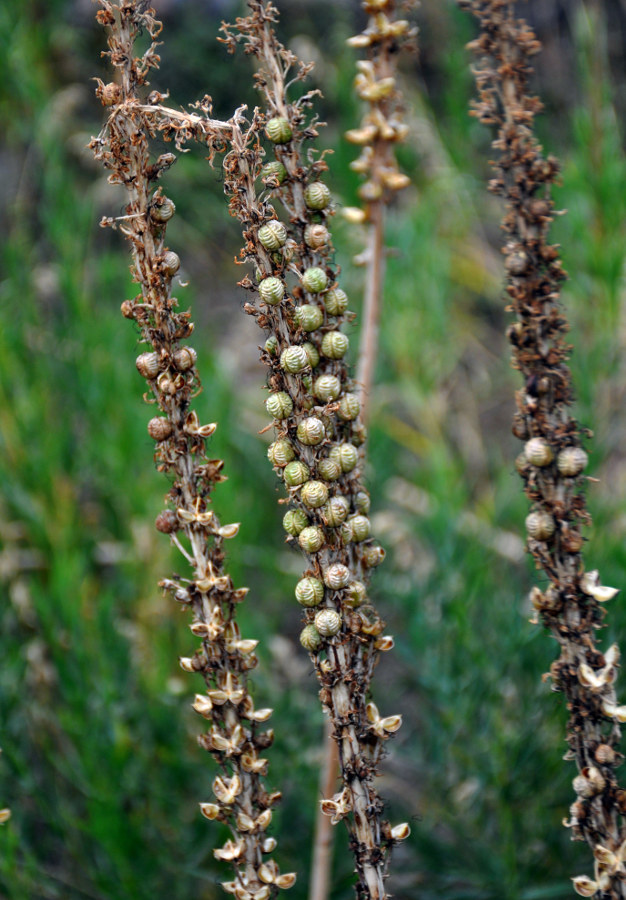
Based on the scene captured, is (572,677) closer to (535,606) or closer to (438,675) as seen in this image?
(535,606)

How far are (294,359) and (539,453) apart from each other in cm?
21

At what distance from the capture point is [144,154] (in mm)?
584

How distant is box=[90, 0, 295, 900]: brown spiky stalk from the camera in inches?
22.8

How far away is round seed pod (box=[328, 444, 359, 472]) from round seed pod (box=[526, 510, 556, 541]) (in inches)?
6.0

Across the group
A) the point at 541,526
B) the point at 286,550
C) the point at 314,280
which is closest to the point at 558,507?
the point at 541,526

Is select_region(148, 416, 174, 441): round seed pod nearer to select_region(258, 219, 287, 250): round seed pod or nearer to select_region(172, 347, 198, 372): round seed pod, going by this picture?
select_region(172, 347, 198, 372): round seed pod

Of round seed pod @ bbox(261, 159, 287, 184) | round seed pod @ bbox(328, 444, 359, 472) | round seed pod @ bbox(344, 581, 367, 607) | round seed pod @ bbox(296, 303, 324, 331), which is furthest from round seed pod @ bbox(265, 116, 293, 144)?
round seed pod @ bbox(344, 581, 367, 607)

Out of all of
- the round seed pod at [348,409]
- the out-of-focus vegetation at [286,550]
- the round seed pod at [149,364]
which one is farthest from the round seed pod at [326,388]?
the out-of-focus vegetation at [286,550]

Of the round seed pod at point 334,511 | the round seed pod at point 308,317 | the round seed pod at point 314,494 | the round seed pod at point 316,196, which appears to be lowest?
the round seed pod at point 334,511

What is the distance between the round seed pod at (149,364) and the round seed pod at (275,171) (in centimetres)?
15

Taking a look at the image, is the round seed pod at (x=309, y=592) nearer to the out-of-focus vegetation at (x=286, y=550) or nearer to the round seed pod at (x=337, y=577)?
the round seed pod at (x=337, y=577)

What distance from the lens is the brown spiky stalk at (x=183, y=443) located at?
1.90 feet

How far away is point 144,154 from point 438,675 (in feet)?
3.19

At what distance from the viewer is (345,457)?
60cm
